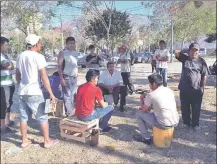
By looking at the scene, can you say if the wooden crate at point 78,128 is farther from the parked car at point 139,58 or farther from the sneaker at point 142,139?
the parked car at point 139,58

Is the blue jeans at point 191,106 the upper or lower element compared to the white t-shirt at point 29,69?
lower

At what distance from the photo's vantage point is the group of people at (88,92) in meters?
4.04

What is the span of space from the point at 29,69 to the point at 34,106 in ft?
1.78

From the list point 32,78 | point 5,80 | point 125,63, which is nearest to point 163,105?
point 32,78

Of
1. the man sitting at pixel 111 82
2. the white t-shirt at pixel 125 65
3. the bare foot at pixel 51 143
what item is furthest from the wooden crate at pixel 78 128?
the white t-shirt at pixel 125 65

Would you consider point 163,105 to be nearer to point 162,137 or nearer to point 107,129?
point 162,137

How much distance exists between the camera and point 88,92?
443 centimetres

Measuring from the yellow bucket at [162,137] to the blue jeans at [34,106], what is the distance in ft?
5.52

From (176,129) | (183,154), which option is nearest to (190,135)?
(176,129)

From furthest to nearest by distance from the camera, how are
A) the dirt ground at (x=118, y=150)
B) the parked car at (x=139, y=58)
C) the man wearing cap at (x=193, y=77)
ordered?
the parked car at (x=139, y=58) < the man wearing cap at (x=193, y=77) < the dirt ground at (x=118, y=150)

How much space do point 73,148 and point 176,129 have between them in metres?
1.93

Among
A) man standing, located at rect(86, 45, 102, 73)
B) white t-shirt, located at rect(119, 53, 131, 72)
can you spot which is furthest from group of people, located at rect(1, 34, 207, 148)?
white t-shirt, located at rect(119, 53, 131, 72)

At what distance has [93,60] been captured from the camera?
23.7ft

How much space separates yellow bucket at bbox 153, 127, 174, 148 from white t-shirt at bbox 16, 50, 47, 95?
1861 mm
